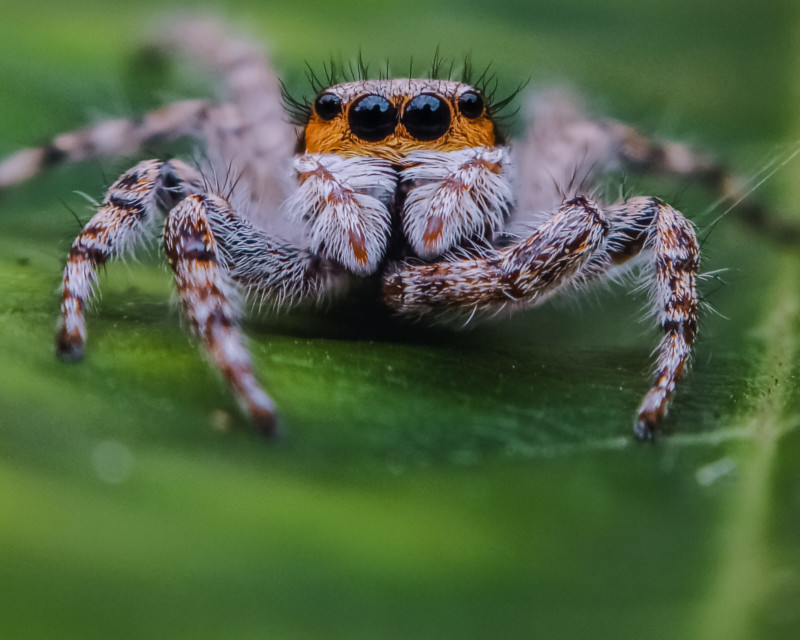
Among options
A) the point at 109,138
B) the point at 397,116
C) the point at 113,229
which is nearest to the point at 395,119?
the point at 397,116

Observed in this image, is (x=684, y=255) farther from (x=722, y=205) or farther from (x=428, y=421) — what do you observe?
(x=722, y=205)

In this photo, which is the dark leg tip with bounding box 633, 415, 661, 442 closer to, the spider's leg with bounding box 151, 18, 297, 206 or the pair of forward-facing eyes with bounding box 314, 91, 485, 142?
the pair of forward-facing eyes with bounding box 314, 91, 485, 142

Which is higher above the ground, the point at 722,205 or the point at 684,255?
the point at 722,205

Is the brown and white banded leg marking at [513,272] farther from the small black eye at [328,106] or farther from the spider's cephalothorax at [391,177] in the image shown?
the small black eye at [328,106]

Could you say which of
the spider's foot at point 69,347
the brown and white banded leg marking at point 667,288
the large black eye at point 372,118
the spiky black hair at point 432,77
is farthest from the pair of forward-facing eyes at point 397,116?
the spider's foot at point 69,347

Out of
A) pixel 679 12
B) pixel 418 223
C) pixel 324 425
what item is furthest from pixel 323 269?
pixel 679 12

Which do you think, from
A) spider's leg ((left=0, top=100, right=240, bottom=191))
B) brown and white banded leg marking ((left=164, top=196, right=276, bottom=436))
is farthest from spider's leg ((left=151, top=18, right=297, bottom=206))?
brown and white banded leg marking ((left=164, top=196, right=276, bottom=436))
